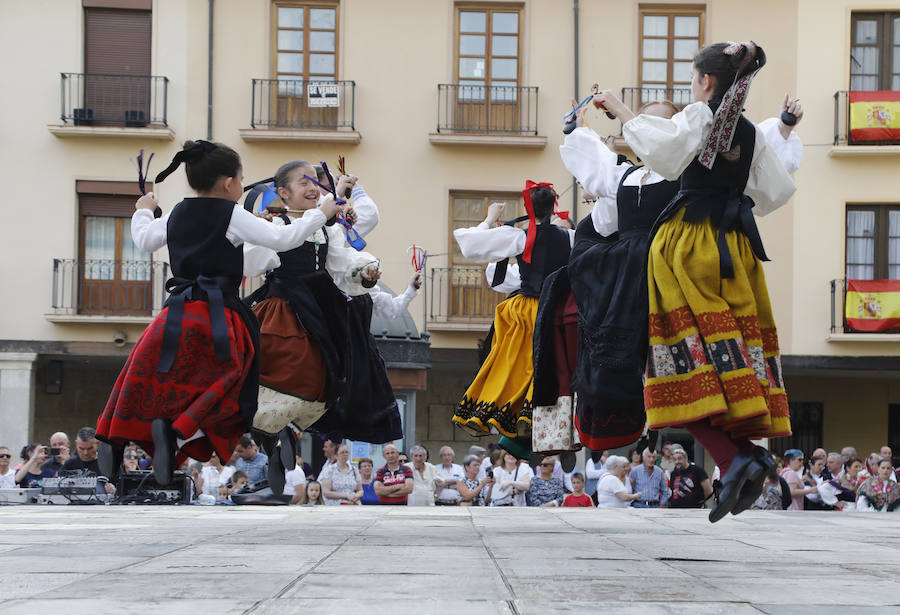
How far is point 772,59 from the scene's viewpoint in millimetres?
16734

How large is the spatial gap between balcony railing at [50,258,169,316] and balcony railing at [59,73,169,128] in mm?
1875

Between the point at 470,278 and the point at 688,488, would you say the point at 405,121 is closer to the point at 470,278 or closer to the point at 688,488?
the point at 470,278

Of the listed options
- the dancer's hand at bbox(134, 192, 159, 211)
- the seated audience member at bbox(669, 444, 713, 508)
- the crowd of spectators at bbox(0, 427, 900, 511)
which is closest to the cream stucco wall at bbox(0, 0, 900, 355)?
the crowd of spectators at bbox(0, 427, 900, 511)

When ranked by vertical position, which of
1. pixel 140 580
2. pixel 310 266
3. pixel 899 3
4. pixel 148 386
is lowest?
pixel 140 580

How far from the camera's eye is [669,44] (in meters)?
16.9

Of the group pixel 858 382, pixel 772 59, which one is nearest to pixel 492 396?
pixel 772 59

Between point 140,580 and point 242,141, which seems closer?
point 140,580

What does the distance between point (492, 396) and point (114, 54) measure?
40.2 ft

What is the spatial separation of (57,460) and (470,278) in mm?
7711

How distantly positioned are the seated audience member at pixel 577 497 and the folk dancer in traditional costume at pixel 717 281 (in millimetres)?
5988

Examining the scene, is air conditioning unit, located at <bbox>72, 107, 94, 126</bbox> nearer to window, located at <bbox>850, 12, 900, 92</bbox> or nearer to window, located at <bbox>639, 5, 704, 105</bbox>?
window, located at <bbox>639, 5, 704, 105</bbox>

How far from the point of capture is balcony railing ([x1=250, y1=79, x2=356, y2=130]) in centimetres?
1642

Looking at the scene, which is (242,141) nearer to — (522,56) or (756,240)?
(522,56)

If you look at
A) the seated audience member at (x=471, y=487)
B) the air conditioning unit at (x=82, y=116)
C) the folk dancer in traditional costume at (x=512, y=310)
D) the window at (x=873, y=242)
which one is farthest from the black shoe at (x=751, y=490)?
the air conditioning unit at (x=82, y=116)
